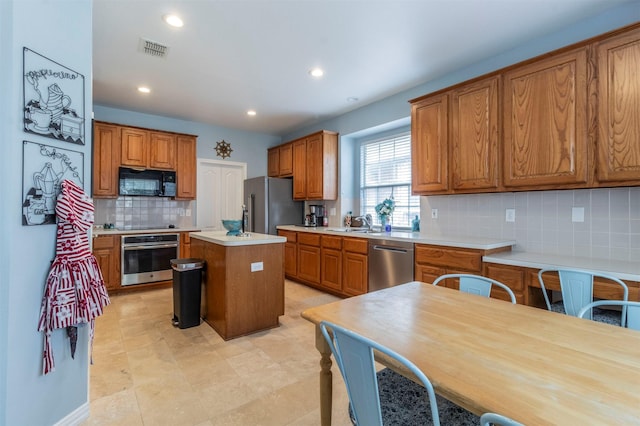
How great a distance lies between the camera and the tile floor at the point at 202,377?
174 centimetres

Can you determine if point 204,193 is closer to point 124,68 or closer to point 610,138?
point 124,68

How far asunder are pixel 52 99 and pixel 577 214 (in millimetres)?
3744

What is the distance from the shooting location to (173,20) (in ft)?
7.95

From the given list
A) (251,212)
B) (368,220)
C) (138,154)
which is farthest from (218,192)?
(368,220)

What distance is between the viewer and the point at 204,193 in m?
5.46

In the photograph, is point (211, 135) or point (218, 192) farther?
point (218, 192)

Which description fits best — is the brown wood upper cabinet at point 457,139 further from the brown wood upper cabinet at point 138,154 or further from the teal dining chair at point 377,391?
the brown wood upper cabinet at point 138,154

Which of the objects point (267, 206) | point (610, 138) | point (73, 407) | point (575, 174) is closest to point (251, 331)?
point (73, 407)

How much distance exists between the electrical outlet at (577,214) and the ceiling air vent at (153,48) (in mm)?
3933

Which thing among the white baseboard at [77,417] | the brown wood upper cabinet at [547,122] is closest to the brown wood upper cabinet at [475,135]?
the brown wood upper cabinet at [547,122]

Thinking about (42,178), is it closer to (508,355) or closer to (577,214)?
(508,355)

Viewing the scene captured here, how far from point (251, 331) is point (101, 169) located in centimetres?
330

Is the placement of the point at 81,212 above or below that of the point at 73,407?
above

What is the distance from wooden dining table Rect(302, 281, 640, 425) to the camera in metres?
0.71
